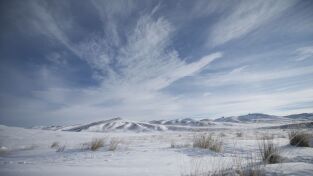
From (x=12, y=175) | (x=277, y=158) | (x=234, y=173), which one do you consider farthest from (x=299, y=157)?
(x=12, y=175)

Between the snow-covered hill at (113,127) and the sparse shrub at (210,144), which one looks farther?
the snow-covered hill at (113,127)

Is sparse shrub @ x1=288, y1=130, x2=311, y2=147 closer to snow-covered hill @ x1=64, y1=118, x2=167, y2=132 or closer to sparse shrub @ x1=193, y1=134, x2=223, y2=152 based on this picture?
sparse shrub @ x1=193, y1=134, x2=223, y2=152

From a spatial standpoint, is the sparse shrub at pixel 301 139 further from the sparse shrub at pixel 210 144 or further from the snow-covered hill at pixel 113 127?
the snow-covered hill at pixel 113 127

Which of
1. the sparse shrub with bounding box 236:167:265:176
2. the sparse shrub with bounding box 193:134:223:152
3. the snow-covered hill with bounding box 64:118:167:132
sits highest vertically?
the sparse shrub with bounding box 236:167:265:176

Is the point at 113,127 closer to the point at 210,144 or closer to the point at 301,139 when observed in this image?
the point at 210,144

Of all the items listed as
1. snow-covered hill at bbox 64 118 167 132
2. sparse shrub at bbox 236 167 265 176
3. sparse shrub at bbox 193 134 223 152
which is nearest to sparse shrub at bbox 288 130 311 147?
sparse shrub at bbox 193 134 223 152

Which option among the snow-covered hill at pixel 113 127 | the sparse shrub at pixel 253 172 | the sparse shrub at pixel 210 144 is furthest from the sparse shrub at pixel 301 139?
the snow-covered hill at pixel 113 127

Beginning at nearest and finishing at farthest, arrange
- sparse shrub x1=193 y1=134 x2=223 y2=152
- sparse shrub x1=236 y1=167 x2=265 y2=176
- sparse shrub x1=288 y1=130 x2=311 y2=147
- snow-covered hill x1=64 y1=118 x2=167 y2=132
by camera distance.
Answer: sparse shrub x1=236 y1=167 x2=265 y2=176 → sparse shrub x1=288 y1=130 x2=311 y2=147 → sparse shrub x1=193 y1=134 x2=223 y2=152 → snow-covered hill x1=64 y1=118 x2=167 y2=132

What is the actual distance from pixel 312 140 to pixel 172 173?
4.07 m

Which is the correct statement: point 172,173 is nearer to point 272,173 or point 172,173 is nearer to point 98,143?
point 272,173

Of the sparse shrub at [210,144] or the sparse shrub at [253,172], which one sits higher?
the sparse shrub at [253,172]

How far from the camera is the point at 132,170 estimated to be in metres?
2.58

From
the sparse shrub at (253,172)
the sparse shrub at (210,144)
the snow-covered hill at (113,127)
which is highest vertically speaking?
the sparse shrub at (253,172)

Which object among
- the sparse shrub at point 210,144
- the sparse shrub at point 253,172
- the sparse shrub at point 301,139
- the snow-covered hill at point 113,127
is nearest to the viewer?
the sparse shrub at point 253,172
